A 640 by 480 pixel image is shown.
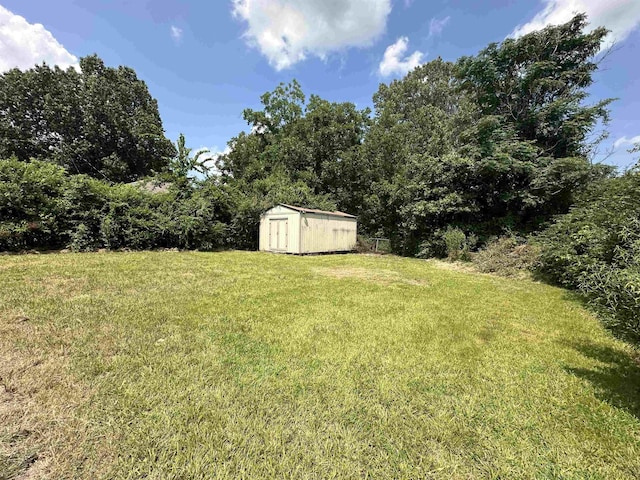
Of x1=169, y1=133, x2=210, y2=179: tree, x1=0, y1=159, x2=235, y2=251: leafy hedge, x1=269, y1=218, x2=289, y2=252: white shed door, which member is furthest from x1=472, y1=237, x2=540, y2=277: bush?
→ x1=169, y1=133, x2=210, y2=179: tree

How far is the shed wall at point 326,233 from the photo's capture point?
40.8ft

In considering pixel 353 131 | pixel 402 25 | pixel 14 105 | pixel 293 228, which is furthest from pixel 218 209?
pixel 14 105

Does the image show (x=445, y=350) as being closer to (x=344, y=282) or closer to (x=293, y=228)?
(x=344, y=282)

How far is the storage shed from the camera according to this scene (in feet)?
40.2

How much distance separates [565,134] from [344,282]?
12.3 meters

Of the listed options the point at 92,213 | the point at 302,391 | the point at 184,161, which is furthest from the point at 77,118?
the point at 302,391

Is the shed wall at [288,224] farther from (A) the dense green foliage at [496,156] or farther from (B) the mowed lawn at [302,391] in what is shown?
(B) the mowed lawn at [302,391]

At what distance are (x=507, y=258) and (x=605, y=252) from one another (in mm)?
6979

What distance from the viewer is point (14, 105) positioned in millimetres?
21812

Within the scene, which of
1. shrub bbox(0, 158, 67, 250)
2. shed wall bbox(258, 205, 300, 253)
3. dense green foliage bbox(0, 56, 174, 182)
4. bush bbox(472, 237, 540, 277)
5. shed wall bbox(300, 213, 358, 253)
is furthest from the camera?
dense green foliage bbox(0, 56, 174, 182)

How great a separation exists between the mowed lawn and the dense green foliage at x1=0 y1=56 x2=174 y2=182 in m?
22.7

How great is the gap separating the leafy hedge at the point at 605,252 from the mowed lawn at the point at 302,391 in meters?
0.79

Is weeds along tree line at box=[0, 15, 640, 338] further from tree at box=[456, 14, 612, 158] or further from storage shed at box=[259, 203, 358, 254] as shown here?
storage shed at box=[259, 203, 358, 254]

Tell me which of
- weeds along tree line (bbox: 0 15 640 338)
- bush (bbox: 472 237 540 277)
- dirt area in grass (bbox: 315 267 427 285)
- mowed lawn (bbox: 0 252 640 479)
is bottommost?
mowed lawn (bbox: 0 252 640 479)
